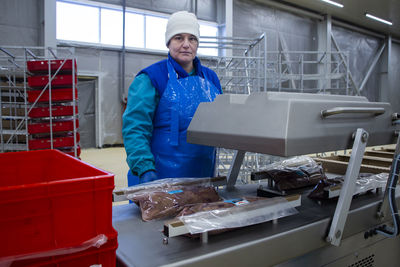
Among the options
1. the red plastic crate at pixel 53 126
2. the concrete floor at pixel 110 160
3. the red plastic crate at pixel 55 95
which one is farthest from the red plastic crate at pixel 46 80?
the concrete floor at pixel 110 160

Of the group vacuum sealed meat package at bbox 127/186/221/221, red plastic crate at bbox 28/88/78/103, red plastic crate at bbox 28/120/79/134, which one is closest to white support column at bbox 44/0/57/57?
red plastic crate at bbox 28/88/78/103

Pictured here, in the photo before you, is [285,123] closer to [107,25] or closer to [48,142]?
[48,142]

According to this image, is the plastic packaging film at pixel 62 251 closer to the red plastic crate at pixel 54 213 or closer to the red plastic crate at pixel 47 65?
the red plastic crate at pixel 54 213

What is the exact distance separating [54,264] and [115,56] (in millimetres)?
9118

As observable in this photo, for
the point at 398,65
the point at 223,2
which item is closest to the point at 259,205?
the point at 223,2

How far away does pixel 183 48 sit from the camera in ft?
5.27

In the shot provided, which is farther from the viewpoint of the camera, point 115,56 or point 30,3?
point 115,56

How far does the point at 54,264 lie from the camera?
0.54 m

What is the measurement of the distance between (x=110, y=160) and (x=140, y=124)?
591 centimetres

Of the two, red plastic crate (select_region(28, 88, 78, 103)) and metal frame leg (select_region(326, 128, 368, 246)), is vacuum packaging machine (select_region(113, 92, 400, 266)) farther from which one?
red plastic crate (select_region(28, 88, 78, 103))

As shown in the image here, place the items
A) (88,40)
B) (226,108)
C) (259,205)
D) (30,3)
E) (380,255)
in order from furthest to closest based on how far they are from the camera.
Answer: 1. (88,40)
2. (30,3)
3. (380,255)
4. (226,108)
5. (259,205)

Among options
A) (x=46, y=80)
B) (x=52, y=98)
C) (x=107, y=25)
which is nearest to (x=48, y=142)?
(x=52, y=98)

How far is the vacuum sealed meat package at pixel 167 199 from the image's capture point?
97cm

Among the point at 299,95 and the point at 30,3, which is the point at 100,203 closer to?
the point at 299,95
